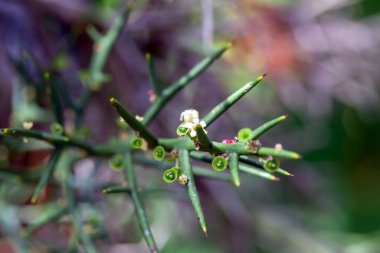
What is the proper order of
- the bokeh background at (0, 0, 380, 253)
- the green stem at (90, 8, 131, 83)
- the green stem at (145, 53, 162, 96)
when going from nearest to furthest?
1. the green stem at (145, 53, 162, 96)
2. the green stem at (90, 8, 131, 83)
3. the bokeh background at (0, 0, 380, 253)

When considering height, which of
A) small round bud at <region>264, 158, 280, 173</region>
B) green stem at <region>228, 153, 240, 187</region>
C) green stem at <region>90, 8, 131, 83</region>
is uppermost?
green stem at <region>90, 8, 131, 83</region>

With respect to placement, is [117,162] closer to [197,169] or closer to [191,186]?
[197,169]

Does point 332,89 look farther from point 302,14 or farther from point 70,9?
point 70,9

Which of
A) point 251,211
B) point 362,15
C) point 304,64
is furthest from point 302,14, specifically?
point 251,211

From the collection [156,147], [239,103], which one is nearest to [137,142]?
[156,147]

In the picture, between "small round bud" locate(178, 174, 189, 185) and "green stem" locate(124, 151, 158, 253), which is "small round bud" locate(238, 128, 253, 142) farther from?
"green stem" locate(124, 151, 158, 253)

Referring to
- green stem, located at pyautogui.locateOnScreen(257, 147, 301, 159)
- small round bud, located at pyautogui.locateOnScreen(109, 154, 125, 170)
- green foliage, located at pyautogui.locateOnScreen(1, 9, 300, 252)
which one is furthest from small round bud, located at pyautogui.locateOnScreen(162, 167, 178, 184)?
small round bud, located at pyautogui.locateOnScreen(109, 154, 125, 170)
